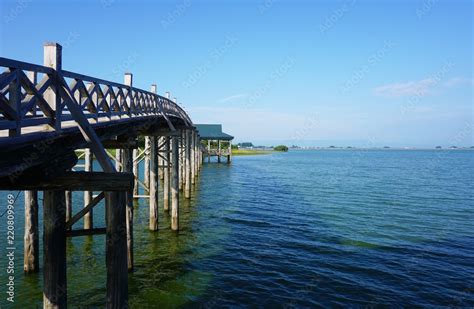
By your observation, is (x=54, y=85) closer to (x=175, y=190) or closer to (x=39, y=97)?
(x=39, y=97)

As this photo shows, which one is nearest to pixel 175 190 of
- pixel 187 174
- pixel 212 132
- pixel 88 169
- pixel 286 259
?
pixel 88 169

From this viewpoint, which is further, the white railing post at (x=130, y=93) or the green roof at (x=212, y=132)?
the green roof at (x=212, y=132)

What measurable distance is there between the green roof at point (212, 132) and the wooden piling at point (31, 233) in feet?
175

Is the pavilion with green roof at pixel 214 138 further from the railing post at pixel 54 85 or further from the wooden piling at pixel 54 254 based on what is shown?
the railing post at pixel 54 85

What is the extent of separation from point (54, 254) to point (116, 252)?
3.87 feet

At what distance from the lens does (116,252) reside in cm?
638

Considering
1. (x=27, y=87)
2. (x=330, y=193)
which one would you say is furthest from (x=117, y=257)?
(x=330, y=193)

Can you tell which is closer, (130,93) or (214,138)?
(130,93)

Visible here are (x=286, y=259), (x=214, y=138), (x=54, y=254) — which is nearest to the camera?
(x=54, y=254)

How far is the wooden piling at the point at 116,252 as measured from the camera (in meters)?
6.36

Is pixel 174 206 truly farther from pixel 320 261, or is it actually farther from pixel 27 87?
pixel 27 87

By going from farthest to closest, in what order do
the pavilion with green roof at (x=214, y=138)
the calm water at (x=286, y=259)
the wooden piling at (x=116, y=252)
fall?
the pavilion with green roof at (x=214, y=138) < the calm water at (x=286, y=259) < the wooden piling at (x=116, y=252)

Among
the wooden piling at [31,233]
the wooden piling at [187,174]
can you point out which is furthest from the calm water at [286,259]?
the wooden piling at [187,174]

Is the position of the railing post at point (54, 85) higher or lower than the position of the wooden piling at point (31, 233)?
higher
